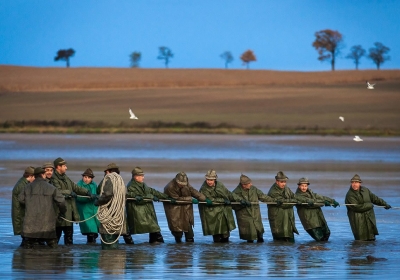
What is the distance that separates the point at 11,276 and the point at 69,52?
361ft

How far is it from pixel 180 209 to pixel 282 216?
5.97 ft

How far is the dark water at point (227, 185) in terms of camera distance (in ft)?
48.9

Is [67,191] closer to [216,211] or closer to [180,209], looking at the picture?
[180,209]

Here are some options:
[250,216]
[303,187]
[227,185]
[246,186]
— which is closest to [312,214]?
[303,187]

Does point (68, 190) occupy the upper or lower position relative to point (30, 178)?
lower

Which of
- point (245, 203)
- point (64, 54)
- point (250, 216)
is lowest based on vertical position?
point (250, 216)

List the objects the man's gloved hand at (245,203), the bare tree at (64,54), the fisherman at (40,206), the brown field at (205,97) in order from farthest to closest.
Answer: the bare tree at (64,54) < the brown field at (205,97) < the man's gloved hand at (245,203) < the fisherman at (40,206)

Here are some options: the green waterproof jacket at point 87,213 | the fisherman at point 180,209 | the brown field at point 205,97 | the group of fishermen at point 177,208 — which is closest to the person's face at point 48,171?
the group of fishermen at point 177,208

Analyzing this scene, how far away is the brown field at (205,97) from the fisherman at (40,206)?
140 feet

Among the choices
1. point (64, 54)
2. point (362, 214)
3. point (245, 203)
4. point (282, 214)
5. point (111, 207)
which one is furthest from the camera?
point (64, 54)

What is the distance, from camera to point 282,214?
1819 cm

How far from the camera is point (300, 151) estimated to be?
4506 centimetres

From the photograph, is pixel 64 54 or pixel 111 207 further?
pixel 64 54

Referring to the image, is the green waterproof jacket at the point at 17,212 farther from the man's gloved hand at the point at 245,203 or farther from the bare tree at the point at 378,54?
A: the bare tree at the point at 378,54
